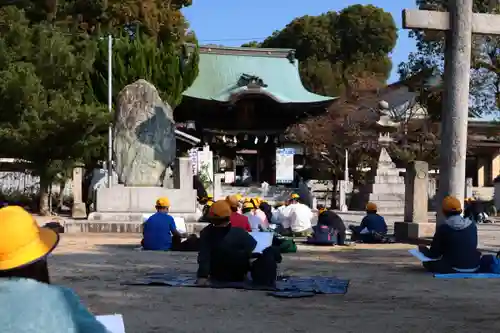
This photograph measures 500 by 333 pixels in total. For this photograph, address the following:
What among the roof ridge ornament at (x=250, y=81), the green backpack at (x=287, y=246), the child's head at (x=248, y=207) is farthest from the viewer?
the roof ridge ornament at (x=250, y=81)

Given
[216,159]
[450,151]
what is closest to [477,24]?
[450,151]

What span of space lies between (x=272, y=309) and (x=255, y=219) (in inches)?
294

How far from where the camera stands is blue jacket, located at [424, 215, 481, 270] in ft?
30.2

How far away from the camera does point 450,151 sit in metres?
12.8

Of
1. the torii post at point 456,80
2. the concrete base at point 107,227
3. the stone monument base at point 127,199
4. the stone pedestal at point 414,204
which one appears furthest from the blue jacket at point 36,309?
the stone monument base at point 127,199

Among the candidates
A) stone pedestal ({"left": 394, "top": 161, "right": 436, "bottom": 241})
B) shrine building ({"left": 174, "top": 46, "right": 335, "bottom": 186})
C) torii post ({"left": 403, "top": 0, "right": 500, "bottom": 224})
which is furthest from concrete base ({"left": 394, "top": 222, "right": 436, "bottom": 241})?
shrine building ({"left": 174, "top": 46, "right": 335, "bottom": 186})

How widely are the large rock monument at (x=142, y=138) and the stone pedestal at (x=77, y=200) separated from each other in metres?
5.07

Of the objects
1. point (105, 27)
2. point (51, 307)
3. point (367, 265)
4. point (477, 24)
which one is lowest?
point (367, 265)

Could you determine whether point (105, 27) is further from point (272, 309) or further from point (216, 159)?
point (272, 309)

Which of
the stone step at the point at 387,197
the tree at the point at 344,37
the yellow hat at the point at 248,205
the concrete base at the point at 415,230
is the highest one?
the tree at the point at 344,37

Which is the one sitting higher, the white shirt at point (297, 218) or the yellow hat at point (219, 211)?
the yellow hat at point (219, 211)

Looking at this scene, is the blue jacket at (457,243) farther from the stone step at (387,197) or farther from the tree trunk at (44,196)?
the stone step at (387,197)

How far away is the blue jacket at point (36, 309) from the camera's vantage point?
267 cm

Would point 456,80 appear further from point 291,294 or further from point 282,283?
point 291,294
